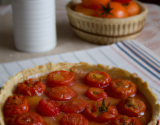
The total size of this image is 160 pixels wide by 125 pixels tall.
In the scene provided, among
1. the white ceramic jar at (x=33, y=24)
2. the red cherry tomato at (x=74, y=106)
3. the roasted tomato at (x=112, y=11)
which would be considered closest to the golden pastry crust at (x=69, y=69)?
the red cherry tomato at (x=74, y=106)

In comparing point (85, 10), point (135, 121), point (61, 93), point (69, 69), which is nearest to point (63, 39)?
point (85, 10)

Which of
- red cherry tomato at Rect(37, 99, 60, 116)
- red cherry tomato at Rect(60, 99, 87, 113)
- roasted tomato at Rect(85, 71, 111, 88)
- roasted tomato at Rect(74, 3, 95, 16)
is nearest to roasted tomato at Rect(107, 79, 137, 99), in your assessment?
roasted tomato at Rect(85, 71, 111, 88)

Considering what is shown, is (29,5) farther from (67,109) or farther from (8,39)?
(67,109)

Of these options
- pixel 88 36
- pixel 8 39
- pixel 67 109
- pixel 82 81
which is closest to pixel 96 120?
pixel 67 109

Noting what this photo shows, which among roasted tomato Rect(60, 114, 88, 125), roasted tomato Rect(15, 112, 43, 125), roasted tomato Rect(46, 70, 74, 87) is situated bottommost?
roasted tomato Rect(60, 114, 88, 125)

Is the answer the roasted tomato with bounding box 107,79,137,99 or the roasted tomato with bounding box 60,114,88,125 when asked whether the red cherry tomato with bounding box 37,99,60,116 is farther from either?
the roasted tomato with bounding box 107,79,137,99

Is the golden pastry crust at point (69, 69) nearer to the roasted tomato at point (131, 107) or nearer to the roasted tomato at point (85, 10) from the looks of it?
the roasted tomato at point (131, 107)

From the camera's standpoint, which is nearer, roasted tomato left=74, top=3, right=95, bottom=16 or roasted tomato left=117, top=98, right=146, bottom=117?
roasted tomato left=117, top=98, right=146, bottom=117

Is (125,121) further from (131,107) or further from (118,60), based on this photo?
(118,60)
